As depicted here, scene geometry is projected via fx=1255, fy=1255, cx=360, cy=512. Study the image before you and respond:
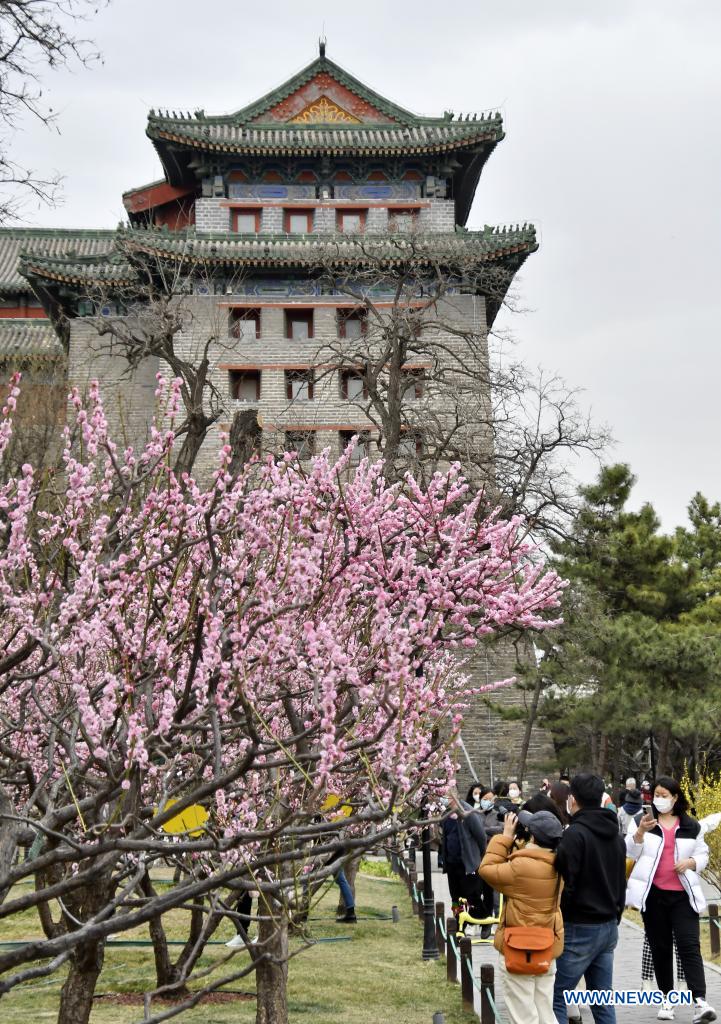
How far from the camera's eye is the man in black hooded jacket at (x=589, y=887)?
816 cm

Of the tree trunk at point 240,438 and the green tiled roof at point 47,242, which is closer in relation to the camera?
the tree trunk at point 240,438

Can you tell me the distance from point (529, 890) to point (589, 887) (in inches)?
24.0

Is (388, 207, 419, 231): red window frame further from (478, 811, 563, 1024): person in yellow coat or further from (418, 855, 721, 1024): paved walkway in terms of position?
(478, 811, 563, 1024): person in yellow coat

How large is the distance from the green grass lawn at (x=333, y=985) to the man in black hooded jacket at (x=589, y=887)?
7.34ft

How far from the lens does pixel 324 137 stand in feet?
140

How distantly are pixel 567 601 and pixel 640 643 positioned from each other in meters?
2.08

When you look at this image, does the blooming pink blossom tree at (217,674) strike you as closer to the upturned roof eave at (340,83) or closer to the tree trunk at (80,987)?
the tree trunk at (80,987)

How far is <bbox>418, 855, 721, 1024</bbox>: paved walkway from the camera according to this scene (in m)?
9.66

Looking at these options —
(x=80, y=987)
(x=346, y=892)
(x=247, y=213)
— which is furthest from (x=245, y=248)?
(x=80, y=987)

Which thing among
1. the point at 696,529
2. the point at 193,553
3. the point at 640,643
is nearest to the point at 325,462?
the point at 193,553

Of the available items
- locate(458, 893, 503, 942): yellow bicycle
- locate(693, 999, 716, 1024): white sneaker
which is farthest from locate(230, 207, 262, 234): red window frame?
locate(693, 999, 716, 1024): white sneaker

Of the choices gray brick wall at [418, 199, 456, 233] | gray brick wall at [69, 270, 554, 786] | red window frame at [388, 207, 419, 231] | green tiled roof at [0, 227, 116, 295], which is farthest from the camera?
green tiled roof at [0, 227, 116, 295]

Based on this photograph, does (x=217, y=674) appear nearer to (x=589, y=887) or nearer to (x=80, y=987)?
(x=589, y=887)

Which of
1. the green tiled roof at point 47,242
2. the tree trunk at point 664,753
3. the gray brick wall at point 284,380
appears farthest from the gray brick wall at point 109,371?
the tree trunk at point 664,753
